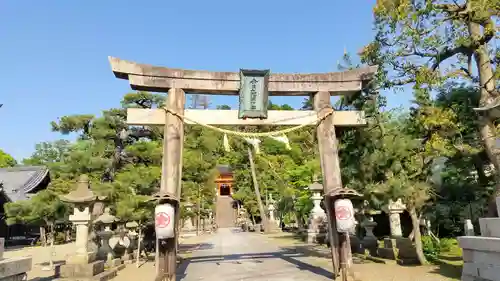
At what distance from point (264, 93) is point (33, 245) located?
2654cm

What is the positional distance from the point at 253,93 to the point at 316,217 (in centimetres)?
1285

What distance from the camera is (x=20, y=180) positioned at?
3391 cm

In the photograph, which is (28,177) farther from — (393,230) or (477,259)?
(477,259)

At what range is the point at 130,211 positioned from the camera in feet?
42.4

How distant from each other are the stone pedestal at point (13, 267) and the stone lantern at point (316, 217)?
16.7m

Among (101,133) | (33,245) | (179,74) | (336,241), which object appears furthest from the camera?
(33,245)

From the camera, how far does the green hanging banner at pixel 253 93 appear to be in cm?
1016

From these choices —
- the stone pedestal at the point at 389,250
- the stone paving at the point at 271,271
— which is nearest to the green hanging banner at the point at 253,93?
the stone paving at the point at 271,271

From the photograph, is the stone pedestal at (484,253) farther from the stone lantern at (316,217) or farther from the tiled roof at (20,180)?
the tiled roof at (20,180)

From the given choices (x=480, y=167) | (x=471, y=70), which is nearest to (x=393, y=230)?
(x=480, y=167)

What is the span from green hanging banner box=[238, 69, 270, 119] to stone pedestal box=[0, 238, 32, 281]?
20.7 feet

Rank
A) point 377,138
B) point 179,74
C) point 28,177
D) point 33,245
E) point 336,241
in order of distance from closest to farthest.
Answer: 1. point 336,241
2. point 179,74
3. point 377,138
4. point 33,245
5. point 28,177

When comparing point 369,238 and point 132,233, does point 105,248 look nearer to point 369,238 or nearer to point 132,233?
point 132,233

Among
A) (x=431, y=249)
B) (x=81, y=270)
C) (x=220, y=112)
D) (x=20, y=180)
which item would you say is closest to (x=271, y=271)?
(x=220, y=112)
